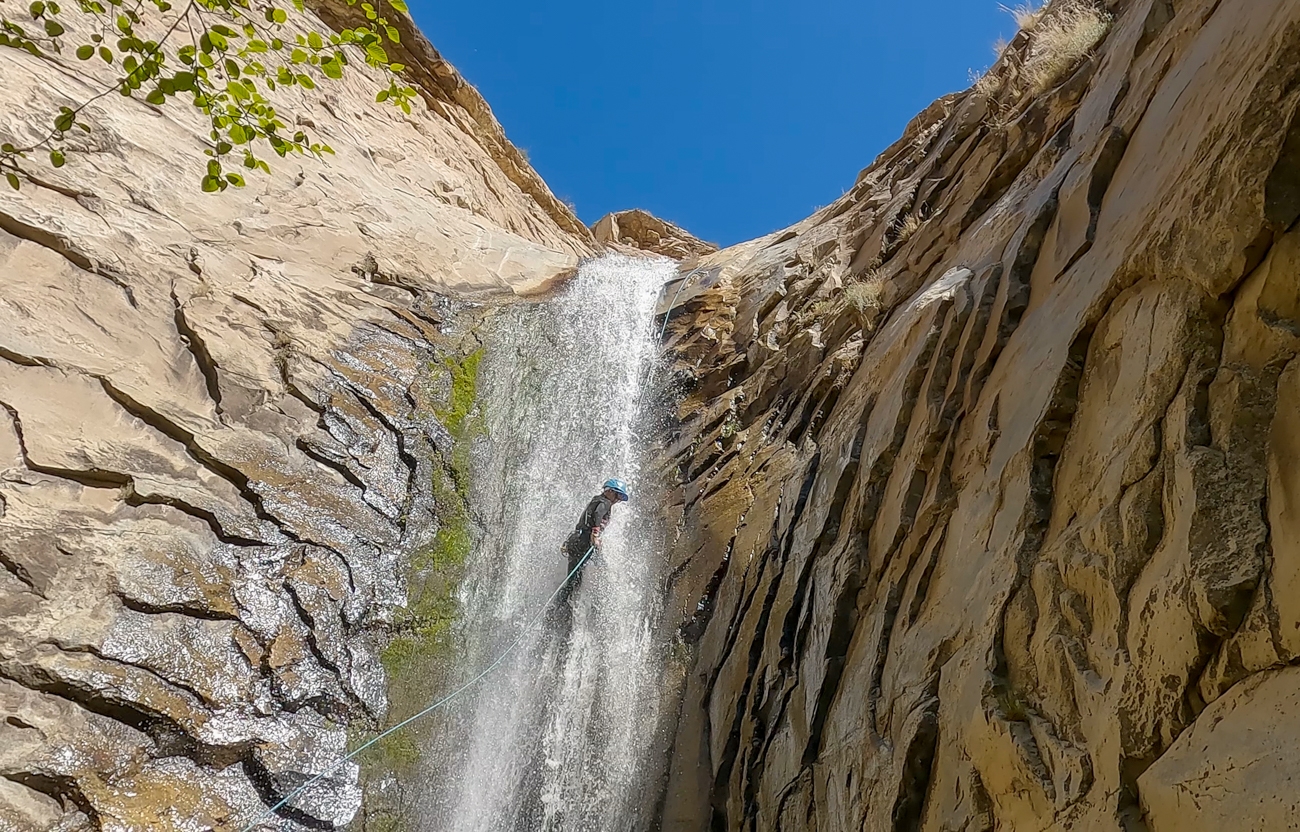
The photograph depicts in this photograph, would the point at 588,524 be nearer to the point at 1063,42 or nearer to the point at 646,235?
the point at 1063,42

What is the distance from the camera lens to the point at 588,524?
316 inches

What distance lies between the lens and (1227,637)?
2211mm

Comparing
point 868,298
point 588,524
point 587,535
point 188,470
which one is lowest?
point 587,535

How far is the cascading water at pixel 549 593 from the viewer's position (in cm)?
641

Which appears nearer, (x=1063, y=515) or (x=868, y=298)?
(x=1063, y=515)

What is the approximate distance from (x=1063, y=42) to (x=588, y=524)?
6.06 m

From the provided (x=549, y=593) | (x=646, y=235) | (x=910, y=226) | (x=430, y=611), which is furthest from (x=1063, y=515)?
(x=646, y=235)

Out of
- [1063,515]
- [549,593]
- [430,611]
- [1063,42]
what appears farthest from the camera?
[549,593]

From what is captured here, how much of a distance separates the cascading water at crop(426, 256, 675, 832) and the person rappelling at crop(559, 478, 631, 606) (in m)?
0.15

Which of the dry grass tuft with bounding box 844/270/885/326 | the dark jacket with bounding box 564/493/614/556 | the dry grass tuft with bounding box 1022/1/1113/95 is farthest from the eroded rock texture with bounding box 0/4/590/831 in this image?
the dry grass tuft with bounding box 1022/1/1113/95

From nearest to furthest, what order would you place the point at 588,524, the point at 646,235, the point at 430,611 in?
the point at 430,611
the point at 588,524
the point at 646,235

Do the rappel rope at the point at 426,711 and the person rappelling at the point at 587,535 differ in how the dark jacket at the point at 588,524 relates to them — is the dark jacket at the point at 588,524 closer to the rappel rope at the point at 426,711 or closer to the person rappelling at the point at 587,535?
the person rappelling at the point at 587,535

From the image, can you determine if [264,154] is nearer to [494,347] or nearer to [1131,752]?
[494,347]

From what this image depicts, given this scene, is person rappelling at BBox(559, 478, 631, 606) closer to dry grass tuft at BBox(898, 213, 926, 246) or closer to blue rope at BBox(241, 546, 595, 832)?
blue rope at BBox(241, 546, 595, 832)
